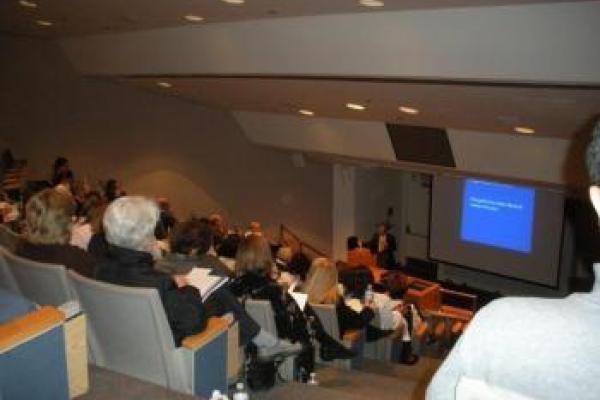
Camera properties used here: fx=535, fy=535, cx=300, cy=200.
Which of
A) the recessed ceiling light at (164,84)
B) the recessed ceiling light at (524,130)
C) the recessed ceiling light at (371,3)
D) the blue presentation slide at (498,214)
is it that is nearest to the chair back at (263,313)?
the recessed ceiling light at (371,3)

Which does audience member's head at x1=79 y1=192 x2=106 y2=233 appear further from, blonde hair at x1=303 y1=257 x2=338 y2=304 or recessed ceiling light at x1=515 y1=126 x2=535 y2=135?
recessed ceiling light at x1=515 y1=126 x2=535 y2=135

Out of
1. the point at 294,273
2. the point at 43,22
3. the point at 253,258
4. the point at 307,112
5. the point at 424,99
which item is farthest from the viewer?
the point at 307,112

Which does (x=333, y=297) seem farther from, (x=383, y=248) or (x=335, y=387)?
(x=383, y=248)

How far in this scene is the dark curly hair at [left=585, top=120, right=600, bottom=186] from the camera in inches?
38.9

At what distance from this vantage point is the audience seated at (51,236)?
3.00 metres

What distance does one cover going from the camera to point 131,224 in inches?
101

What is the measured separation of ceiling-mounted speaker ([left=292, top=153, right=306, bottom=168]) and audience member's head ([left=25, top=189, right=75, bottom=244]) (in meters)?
8.85

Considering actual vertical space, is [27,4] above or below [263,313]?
above

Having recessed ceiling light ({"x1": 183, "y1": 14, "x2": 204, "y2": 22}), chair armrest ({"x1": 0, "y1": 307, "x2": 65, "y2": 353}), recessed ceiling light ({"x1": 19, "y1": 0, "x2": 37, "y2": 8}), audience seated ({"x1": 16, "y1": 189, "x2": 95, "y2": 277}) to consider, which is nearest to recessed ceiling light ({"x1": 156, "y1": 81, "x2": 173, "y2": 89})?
recessed ceiling light ({"x1": 19, "y1": 0, "x2": 37, "y2": 8})

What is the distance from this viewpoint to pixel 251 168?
1128 centimetres

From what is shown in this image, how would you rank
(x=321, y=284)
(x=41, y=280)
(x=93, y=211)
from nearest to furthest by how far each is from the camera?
(x=41, y=280) < (x=321, y=284) < (x=93, y=211)

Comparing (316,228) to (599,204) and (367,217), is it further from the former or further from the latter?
(599,204)

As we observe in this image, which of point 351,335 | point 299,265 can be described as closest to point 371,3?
point 351,335

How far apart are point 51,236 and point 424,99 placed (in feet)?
13.4
